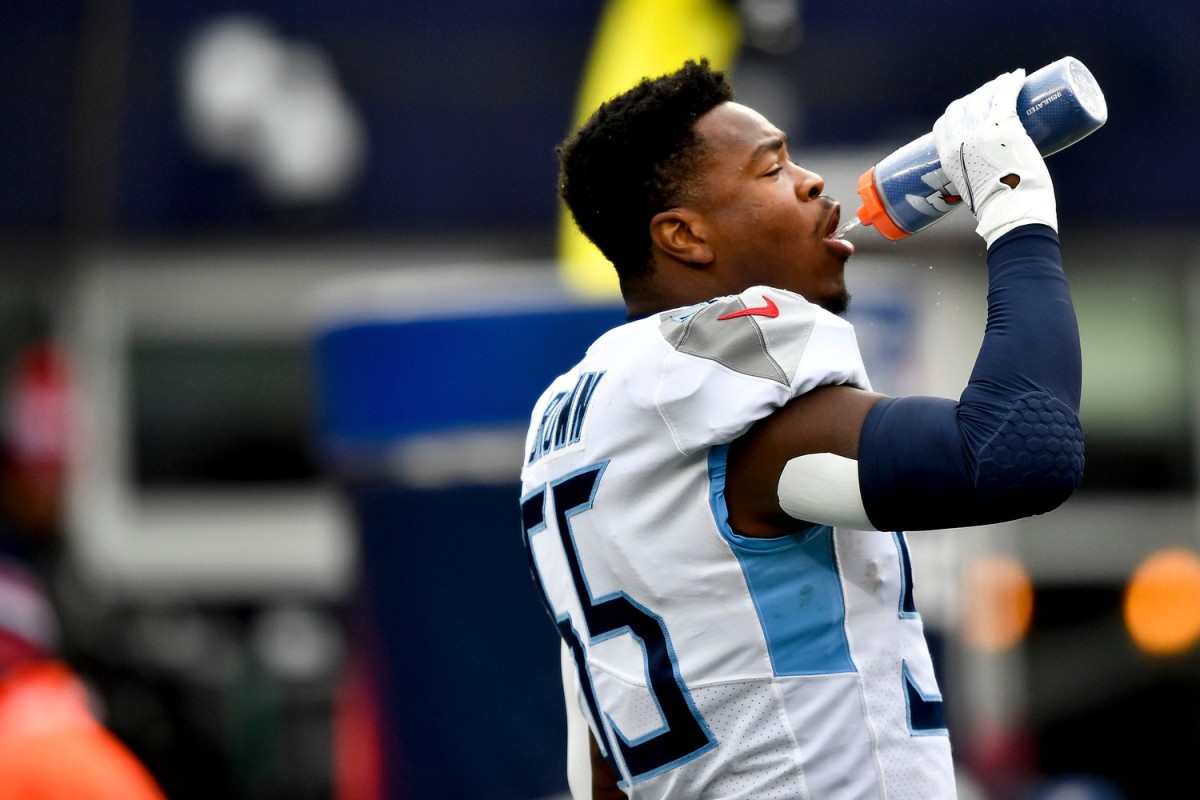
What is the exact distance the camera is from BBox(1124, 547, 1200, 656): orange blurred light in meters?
9.49

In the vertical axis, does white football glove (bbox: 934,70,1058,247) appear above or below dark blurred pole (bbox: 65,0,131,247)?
below

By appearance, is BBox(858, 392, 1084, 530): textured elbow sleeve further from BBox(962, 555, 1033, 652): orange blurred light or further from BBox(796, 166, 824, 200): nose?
BBox(962, 555, 1033, 652): orange blurred light

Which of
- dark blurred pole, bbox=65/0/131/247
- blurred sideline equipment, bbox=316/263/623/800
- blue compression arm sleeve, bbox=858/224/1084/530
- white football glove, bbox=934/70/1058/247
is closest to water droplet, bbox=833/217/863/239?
white football glove, bbox=934/70/1058/247

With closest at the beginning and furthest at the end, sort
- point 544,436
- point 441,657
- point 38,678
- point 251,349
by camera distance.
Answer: point 544,436 < point 38,678 < point 441,657 < point 251,349

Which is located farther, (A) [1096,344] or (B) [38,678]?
(A) [1096,344]

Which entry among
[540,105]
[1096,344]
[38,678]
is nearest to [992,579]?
[1096,344]

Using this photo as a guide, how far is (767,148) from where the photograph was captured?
8.32 ft

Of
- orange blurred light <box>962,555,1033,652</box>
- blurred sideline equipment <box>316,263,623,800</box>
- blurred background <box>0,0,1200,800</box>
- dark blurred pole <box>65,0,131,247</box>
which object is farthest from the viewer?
dark blurred pole <box>65,0,131,247</box>

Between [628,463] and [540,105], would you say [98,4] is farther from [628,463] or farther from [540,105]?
[628,463]

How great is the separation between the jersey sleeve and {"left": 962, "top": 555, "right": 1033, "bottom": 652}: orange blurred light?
214 inches

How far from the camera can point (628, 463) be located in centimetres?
235

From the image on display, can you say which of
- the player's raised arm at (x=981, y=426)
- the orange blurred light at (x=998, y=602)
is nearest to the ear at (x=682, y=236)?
the player's raised arm at (x=981, y=426)

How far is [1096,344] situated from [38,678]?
27.4 feet

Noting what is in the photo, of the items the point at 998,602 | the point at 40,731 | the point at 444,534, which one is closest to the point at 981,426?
the point at 40,731
